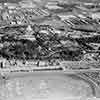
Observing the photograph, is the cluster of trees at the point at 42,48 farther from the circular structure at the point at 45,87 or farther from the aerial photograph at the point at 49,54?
the circular structure at the point at 45,87

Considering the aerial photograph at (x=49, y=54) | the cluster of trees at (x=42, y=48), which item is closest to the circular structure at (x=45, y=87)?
the aerial photograph at (x=49, y=54)

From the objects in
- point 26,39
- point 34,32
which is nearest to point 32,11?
point 34,32

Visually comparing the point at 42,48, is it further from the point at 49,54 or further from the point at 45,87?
the point at 45,87

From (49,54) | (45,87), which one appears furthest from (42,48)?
(45,87)

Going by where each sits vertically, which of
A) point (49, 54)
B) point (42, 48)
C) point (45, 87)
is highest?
point (42, 48)

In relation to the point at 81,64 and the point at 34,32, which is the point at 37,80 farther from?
the point at 34,32

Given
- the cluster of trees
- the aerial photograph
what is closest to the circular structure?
the aerial photograph

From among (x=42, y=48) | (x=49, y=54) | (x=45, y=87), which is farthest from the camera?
(x=42, y=48)
